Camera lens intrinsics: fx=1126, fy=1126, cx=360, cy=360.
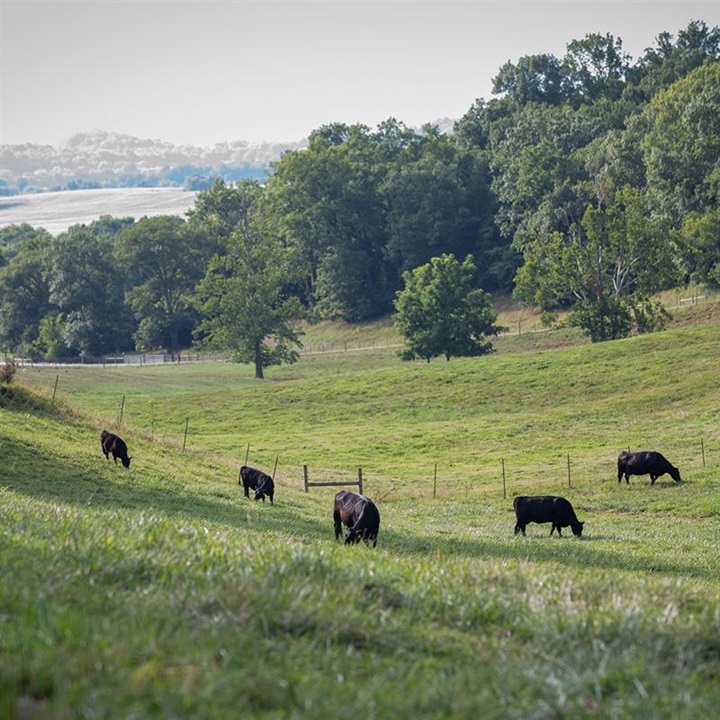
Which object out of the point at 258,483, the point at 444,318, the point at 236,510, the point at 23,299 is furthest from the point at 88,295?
the point at 236,510

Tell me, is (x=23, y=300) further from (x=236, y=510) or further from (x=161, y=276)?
(x=236, y=510)

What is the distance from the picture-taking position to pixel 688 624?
30.1ft

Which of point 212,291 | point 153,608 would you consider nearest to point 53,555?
point 153,608

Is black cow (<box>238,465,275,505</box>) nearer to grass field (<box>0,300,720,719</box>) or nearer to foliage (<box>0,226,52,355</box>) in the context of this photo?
grass field (<box>0,300,720,719</box>)

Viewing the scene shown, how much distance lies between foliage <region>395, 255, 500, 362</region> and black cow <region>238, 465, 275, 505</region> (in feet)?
214

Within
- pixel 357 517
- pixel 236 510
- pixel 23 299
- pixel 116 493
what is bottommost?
pixel 236 510

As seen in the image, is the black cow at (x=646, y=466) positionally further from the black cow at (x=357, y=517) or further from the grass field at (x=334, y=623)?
the black cow at (x=357, y=517)

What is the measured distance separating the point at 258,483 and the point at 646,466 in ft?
53.1

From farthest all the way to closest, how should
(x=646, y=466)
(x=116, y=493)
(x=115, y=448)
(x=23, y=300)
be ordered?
(x=23, y=300)
(x=646, y=466)
(x=115, y=448)
(x=116, y=493)

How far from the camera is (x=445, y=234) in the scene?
142000 mm

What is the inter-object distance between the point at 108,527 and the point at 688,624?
601 centimetres

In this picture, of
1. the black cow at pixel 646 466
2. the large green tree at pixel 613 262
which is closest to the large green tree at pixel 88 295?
the large green tree at pixel 613 262

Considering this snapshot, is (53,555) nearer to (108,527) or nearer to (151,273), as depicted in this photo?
(108,527)

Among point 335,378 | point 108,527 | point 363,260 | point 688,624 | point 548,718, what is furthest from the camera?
point 363,260
